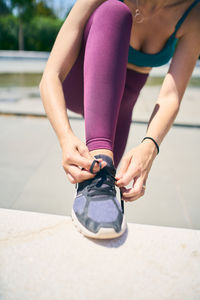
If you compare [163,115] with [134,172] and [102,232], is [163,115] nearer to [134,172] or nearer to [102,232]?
[134,172]

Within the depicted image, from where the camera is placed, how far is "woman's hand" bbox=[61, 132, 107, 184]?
66cm

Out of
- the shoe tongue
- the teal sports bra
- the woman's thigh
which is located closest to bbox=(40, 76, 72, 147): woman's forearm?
the shoe tongue

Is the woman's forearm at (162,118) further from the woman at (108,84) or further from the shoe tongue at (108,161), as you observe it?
the shoe tongue at (108,161)

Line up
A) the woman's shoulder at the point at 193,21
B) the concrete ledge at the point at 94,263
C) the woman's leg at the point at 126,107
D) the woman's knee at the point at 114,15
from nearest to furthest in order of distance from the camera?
the concrete ledge at the point at 94,263 < the woman's knee at the point at 114,15 < the woman's shoulder at the point at 193,21 < the woman's leg at the point at 126,107

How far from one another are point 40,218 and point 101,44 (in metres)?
0.56

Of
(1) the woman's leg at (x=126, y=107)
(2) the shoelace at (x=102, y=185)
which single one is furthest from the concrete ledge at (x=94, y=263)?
(1) the woman's leg at (x=126, y=107)

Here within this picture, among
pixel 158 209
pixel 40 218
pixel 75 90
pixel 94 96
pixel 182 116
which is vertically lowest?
pixel 182 116

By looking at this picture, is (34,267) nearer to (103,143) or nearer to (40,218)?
(40,218)

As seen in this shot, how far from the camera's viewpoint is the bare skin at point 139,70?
699 millimetres

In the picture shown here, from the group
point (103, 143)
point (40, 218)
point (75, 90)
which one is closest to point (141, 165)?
point (103, 143)

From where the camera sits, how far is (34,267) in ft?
1.91

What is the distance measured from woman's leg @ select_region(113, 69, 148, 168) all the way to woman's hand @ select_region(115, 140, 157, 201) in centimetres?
40

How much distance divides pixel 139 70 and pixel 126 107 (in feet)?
0.56

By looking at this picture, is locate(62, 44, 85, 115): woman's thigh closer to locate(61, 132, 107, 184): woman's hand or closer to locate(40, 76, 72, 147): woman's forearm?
locate(40, 76, 72, 147): woman's forearm
